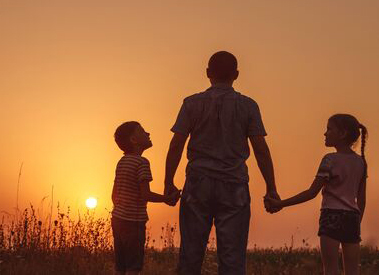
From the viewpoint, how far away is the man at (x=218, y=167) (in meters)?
5.64

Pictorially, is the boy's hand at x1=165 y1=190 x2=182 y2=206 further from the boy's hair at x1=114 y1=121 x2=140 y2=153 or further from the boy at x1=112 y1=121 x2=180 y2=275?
the boy's hair at x1=114 y1=121 x2=140 y2=153

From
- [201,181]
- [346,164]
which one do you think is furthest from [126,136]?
[346,164]

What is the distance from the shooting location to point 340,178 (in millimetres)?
6488

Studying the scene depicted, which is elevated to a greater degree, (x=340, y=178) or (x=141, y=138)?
(x=141, y=138)

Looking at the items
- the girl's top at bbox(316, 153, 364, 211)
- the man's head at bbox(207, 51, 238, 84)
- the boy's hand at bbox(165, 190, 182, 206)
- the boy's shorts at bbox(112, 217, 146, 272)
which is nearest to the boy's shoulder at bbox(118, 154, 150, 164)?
the boy's shorts at bbox(112, 217, 146, 272)

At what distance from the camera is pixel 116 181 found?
24.1 ft

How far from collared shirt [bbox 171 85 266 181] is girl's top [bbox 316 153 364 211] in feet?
3.39

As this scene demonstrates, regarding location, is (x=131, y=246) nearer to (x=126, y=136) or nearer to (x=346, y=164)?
(x=126, y=136)

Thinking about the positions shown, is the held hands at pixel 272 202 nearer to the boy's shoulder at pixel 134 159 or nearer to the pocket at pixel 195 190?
the pocket at pixel 195 190

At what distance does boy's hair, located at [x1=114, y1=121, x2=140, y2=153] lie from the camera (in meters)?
7.34

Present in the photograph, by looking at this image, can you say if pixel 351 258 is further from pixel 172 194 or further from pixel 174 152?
pixel 174 152

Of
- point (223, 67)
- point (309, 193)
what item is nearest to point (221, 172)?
point (223, 67)

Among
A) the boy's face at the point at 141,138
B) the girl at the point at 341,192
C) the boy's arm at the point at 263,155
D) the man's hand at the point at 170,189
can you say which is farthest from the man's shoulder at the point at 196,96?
the boy's face at the point at 141,138

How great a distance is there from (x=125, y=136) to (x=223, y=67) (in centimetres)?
193
